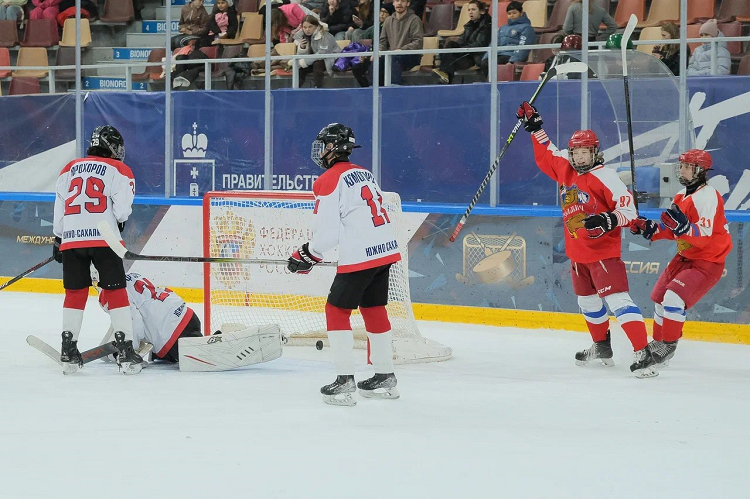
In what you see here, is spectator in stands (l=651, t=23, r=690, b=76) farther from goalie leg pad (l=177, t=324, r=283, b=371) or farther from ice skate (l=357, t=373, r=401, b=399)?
ice skate (l=357, t=373, r=401, b=399)


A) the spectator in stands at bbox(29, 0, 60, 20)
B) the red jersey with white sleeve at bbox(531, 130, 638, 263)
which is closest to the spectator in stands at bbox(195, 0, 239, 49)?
the spectator in stands at bbox(29, 0, 60, 20)

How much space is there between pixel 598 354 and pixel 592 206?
29.7 inches

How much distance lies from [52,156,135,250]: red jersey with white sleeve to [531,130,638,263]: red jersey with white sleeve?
6.98ft

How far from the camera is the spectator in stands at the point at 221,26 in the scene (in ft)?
30.3

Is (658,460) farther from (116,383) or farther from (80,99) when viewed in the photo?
(80,99)

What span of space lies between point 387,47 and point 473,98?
987mm

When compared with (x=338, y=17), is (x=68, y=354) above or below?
below

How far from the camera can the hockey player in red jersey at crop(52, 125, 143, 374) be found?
5102 millimetres

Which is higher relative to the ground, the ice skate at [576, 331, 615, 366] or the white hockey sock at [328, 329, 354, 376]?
the white hockey sock at [328, 329, 354, 376]

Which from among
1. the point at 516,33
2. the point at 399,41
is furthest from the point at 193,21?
the point at 516,33

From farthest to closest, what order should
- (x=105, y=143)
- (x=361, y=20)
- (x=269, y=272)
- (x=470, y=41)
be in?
(x=361, y=20)
(x=470, y=41)
(x=269, y=272)
(x=105, y=143)

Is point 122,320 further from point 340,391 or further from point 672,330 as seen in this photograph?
point 672,330

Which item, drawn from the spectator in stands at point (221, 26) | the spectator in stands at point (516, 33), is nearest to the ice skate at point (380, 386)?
the spectator in stands at point (516, 33)

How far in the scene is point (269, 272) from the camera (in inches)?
246
